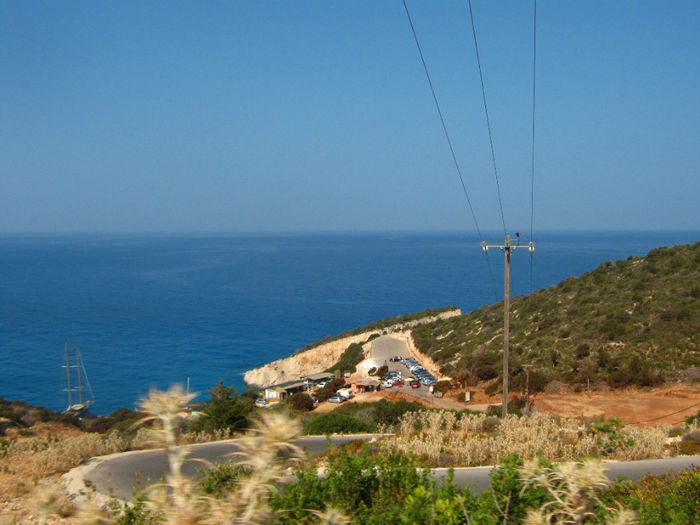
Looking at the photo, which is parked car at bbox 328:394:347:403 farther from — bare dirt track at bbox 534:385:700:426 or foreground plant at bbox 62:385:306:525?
foreground plant at bbox 62:385:306:525

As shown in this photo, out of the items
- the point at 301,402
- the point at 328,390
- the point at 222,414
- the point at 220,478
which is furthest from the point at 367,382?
the point at 220,478

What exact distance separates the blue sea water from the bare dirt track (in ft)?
80.4

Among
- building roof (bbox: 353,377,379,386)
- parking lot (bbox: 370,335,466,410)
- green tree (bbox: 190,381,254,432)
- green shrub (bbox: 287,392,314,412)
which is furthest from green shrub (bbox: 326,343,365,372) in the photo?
green tree (bbox: 190,381,254,432)

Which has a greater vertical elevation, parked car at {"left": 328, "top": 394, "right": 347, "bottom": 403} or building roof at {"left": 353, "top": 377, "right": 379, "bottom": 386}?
parked car at {"left": 328, "top": 394, "right": 347, "bottom": 403}

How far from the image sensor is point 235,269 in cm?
13862

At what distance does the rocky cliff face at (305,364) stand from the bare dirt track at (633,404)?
3009cm

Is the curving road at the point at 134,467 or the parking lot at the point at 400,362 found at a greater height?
the curving road at the point at 134,467

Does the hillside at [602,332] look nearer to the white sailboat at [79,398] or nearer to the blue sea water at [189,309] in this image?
the blue sea water at [189,309]

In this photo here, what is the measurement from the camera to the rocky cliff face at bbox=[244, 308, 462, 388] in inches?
1889

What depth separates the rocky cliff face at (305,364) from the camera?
48.0 m

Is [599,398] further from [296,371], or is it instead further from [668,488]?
[296,371]

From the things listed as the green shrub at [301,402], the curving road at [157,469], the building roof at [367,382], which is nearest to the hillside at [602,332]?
the building roof at [367,382]

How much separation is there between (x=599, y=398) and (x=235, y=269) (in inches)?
4927

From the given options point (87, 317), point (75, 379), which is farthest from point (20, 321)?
point (75, 379)
